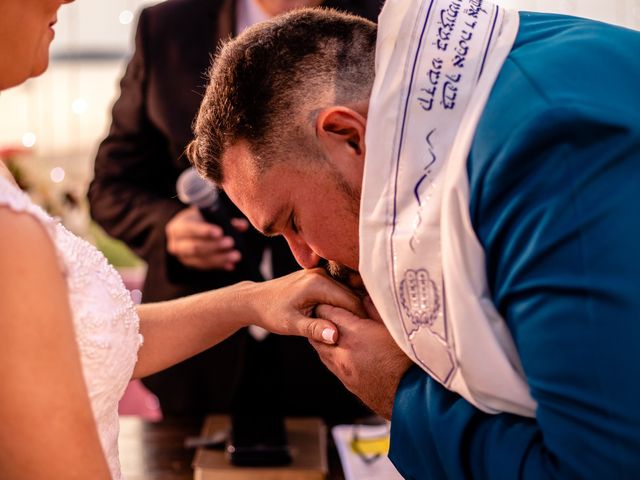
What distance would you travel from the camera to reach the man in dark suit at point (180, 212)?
2350 millimetres

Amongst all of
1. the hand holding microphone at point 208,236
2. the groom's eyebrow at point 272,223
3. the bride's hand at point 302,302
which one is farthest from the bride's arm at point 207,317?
the hand holding microphone at point 208,236

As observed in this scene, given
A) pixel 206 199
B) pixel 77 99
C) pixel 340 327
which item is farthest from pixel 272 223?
pixel 77 99

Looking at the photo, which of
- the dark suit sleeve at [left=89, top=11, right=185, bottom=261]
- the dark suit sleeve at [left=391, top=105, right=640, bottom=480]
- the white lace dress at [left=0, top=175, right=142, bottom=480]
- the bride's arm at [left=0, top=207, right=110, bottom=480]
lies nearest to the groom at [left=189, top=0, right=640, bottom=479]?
the dark suit sleeve at [left=391, top=105, right=640, bottom=480]

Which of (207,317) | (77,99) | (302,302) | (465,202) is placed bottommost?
(77,99)

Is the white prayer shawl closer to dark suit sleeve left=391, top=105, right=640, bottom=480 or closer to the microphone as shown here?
dark suit sleeve left=391, top=105, right=640, bottom=480

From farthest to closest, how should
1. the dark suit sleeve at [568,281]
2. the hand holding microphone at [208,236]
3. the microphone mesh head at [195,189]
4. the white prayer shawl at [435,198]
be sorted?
the hand holding microphone at [208,236] → the microphone mesh head at [195,189] → the white prayer shawl at [435,198] → the dark suit sleeve at [568,281]

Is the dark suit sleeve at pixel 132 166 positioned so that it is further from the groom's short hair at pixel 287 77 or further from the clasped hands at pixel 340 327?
the groom's short hair at pixel 287 77

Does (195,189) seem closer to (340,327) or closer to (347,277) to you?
(347,277)

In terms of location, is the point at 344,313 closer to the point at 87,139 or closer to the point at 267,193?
the point at 267,193

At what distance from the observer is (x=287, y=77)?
131cm

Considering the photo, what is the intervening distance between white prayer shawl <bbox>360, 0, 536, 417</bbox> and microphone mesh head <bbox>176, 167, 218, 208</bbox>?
77 cm

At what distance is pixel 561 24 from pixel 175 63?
1.60m

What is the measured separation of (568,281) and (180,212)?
1.62 metres

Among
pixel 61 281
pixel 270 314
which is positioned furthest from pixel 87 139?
pixel 61 281
